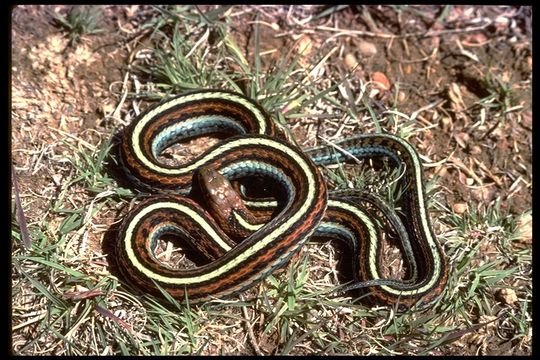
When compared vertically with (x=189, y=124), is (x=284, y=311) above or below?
below

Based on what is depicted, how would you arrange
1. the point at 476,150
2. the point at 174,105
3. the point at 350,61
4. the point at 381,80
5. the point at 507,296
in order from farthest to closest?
1. the point at 350,61
2. the point at 381,80
3. the point at 476,150
4. the point at 174,105
5. the point at 507,296

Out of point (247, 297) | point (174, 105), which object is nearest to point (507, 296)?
point (247, 297)

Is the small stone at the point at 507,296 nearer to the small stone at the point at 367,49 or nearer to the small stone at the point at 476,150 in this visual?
the small stone at the point at 476,150

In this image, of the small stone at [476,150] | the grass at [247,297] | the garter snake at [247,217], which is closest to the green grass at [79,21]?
the grass at [247,297]

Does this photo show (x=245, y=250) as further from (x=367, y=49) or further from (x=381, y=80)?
(x=367, y=49)

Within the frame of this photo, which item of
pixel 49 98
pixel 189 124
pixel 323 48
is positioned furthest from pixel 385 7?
pixel 49 98

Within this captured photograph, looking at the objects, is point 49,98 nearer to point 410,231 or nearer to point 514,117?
point 410,231
